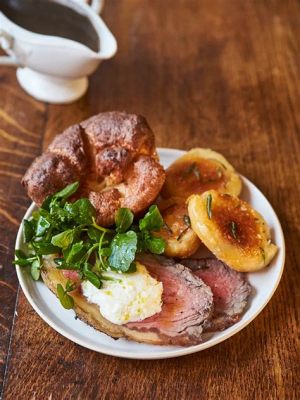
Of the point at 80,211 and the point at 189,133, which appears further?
the point at 189,133

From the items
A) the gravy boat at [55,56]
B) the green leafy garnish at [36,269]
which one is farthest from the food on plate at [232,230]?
the gravy boat at [55,56]

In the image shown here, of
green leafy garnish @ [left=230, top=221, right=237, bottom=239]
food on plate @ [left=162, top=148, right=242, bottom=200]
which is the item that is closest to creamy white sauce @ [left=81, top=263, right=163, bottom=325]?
green leafy garnish @ [left=230, top=221, right=237, bottom=239]

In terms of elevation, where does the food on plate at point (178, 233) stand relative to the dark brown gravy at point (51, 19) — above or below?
below

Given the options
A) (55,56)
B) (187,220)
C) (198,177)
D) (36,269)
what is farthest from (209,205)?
(55,56)

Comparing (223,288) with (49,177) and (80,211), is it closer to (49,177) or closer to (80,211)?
(80,211)

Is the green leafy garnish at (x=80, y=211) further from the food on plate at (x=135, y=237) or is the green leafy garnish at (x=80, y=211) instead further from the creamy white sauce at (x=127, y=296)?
the creamy white sauce at (x=127, y=296)

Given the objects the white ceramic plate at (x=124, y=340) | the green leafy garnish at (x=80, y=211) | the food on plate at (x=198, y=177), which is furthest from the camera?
the food on plate at (x=198, y=177)

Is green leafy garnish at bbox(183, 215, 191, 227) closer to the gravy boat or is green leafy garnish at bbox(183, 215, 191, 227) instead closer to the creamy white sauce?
the creamy white sauce

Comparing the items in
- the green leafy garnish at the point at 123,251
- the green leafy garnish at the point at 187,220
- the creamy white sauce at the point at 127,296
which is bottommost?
the creamy white sauce at the point at 127,296
